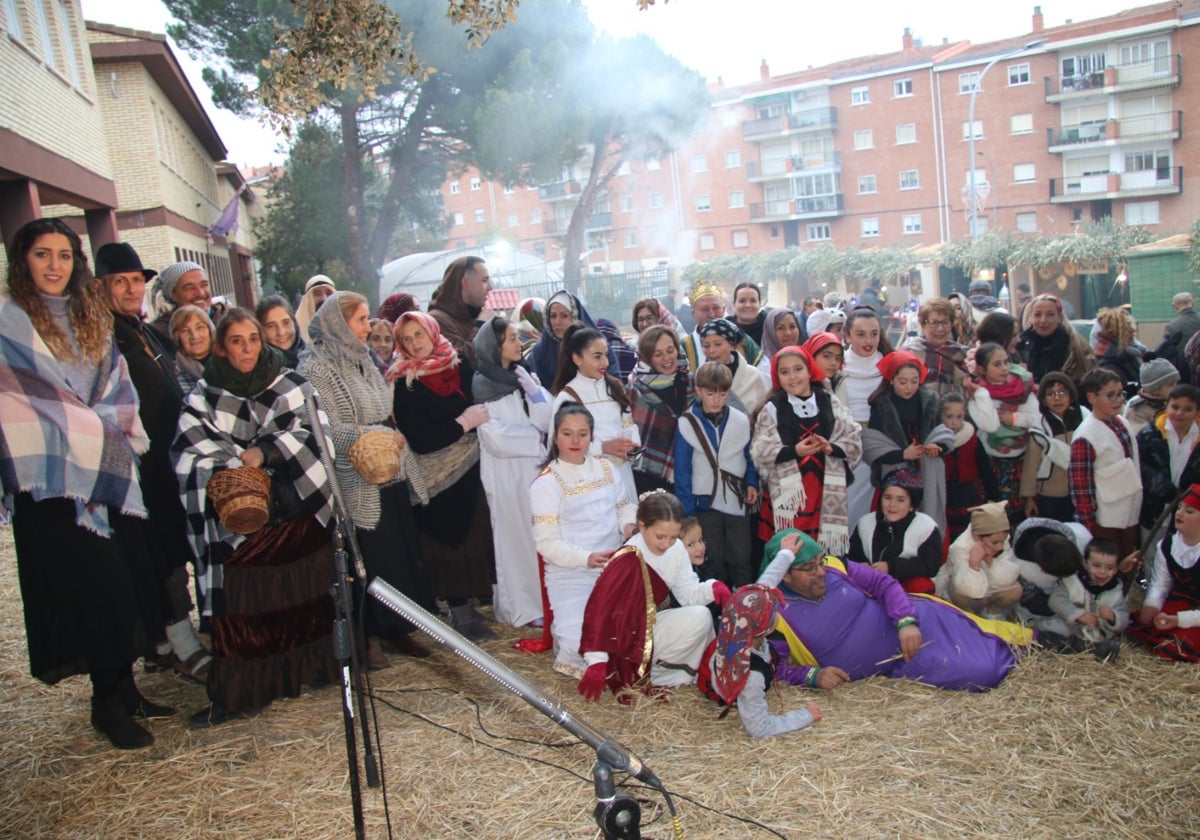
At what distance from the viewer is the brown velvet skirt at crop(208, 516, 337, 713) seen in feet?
13.6

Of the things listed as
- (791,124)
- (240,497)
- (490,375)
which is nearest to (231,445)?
(240,497)

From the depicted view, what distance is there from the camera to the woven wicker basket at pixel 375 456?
170 inches

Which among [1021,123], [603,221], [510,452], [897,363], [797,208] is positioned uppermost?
[1021,123]

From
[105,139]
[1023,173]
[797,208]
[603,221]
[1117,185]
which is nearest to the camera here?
[105,139]

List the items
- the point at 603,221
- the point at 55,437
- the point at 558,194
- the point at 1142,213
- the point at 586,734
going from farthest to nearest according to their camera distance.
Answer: the point at 558,194
the point at 603,221
the point at 1142,213
the point at 55,437
the point at 586,734

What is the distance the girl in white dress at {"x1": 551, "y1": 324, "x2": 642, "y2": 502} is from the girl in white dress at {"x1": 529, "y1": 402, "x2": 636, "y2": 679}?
39 centimetres

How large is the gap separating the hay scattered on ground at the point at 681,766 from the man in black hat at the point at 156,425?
15.9 inches

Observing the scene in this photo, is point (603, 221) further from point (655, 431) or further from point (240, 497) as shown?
point (240, 497)

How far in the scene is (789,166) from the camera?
145ft

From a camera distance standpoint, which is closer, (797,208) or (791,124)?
(791,124)

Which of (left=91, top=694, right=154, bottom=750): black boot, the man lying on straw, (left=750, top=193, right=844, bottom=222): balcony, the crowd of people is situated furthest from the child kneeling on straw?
(left=750, top=193, right=844, bottom=222): balcony

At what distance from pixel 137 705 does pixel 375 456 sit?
5.14 feet

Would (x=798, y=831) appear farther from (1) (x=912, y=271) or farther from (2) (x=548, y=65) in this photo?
(1) (x=912, y=271)

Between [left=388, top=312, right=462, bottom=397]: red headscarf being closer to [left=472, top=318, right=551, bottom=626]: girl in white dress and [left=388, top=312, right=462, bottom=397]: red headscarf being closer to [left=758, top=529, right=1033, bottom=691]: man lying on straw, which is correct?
[left=472, top=318, right=551, bottom=626]: girl in white dress
